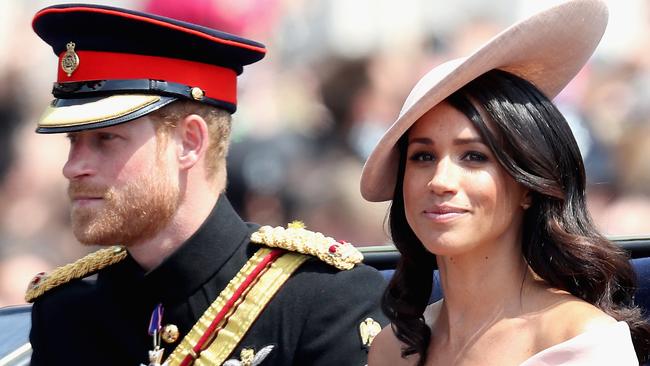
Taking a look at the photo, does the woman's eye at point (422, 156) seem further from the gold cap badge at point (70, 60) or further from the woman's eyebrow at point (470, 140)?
the gold cap badge at point (70, 60)

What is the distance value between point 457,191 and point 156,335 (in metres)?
0.94

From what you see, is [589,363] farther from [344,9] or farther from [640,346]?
[344,9]

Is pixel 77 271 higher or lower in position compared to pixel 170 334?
higher

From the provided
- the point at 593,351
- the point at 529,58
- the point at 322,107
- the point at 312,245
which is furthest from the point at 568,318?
the point at 322,107

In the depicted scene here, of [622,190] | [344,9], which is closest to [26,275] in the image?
[344,9]

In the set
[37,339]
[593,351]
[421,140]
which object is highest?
[421,140]

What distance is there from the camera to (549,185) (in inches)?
76.0

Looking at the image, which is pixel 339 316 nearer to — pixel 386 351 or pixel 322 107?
pixel 386 351

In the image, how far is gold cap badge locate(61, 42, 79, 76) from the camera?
264 cm

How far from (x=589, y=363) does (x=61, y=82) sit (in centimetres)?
140

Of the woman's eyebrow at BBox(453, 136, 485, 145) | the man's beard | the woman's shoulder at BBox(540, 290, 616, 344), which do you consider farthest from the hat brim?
the woman's shoulder at BBox(540, 290, 616, 344)

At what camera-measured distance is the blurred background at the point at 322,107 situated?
12.0 ft

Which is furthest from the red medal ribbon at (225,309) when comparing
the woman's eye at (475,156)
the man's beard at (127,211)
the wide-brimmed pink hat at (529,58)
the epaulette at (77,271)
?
the woman's eye at (475,156)

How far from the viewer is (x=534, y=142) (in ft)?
6.33
